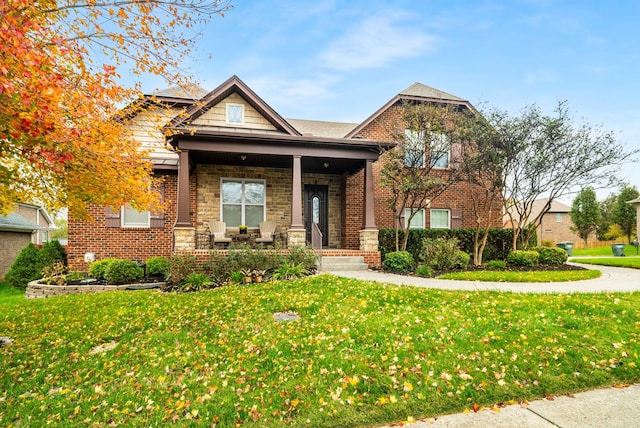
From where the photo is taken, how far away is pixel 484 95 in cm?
1146

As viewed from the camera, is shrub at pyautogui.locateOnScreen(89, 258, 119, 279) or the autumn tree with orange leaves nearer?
the autumn tree with orange leaves

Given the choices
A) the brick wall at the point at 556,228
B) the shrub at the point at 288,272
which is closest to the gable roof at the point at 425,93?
the shrub at the point at 288,272

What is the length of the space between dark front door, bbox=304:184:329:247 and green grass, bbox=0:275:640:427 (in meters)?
7.21

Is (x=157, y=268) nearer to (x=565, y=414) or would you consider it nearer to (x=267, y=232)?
(x=267, y=232)

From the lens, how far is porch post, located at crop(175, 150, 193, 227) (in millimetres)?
9680

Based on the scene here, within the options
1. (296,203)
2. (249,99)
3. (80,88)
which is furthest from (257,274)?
(249,99)

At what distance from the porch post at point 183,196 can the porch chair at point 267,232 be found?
2.43 m

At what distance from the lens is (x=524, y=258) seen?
1069 cm

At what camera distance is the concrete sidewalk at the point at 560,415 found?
2.67 m

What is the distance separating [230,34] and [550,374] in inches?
283

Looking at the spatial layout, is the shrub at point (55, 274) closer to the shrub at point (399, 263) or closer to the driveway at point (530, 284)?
the driveway at point (530, 284)

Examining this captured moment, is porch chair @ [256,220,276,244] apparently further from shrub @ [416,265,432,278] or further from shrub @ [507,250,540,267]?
shrub @ [507,250,540,267]

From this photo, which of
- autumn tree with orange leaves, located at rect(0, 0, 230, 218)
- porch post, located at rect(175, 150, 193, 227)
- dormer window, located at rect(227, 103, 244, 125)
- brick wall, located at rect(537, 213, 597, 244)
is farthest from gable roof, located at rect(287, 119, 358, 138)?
brick wall, located at rect(537, 213, 597, 244)

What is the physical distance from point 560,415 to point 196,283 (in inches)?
285
